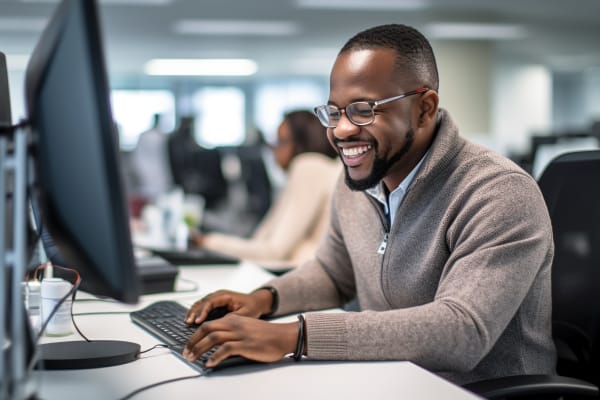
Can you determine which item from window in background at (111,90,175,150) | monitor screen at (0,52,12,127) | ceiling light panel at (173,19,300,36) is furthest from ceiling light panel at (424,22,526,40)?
monitor screen at (0,52,12,127)

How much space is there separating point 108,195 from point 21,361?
21 centimetres

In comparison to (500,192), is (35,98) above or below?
above

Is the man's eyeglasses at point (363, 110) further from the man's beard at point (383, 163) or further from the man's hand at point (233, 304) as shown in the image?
the man's hand at point (233, 304)

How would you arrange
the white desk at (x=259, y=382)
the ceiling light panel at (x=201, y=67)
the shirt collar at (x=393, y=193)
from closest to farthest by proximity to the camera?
the white desk at (x=259, y=382) < the shirt collar at (x=393, y=193) < the ceiling light panel at (x=201, y=67)

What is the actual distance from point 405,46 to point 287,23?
8072 millimetres

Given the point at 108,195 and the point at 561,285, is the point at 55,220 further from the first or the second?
the point at 561,285

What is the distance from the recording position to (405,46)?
138 centimetres

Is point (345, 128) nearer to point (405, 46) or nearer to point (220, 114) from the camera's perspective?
point (405, 46)

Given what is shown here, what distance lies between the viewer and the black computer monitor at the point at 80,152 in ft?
2.61

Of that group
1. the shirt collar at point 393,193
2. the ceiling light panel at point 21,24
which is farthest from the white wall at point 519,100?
the shirt collar at point 393,193

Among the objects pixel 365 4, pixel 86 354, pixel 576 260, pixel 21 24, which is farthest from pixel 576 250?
pixel 21 24

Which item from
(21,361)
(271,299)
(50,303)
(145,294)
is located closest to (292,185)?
(145,294)

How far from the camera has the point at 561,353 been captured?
1529 mm

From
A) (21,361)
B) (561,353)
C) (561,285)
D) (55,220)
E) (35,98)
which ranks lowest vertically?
(561,353)
